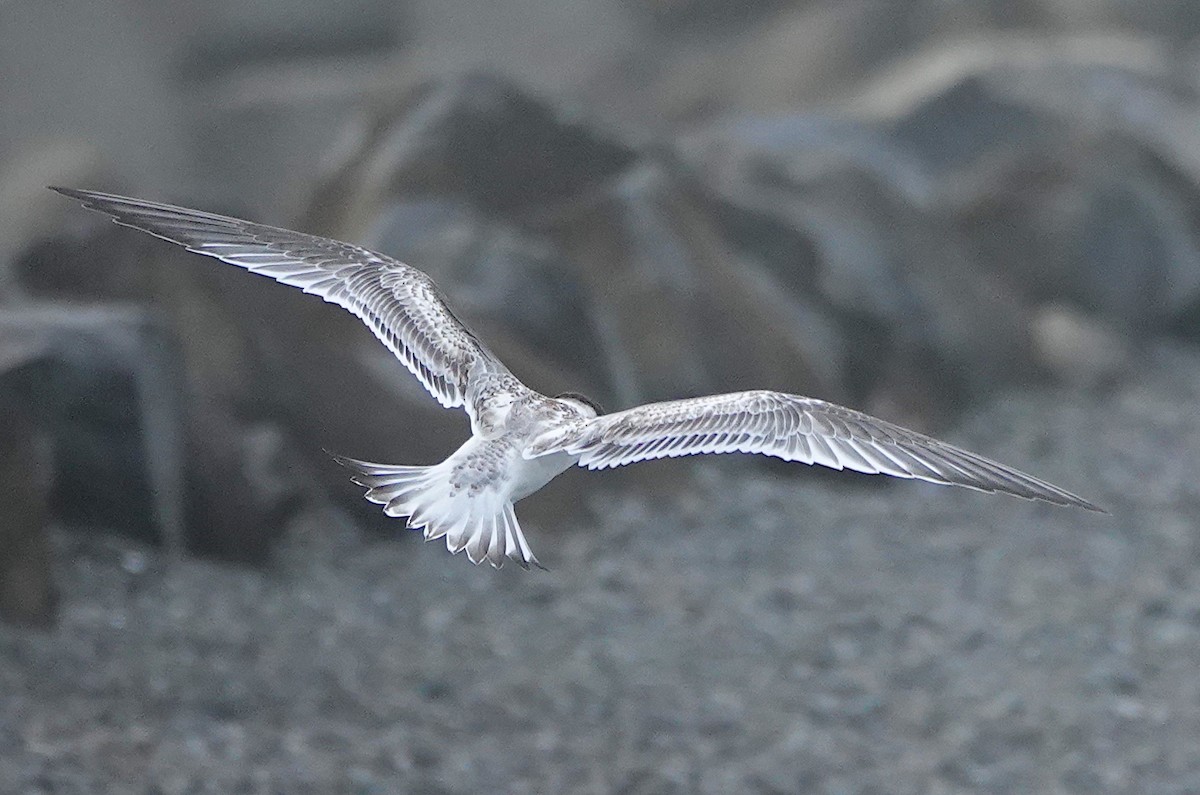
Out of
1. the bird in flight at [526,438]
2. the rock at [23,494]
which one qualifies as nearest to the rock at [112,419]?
the rock at [23,494]

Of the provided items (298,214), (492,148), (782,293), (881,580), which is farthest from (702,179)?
(881,580)

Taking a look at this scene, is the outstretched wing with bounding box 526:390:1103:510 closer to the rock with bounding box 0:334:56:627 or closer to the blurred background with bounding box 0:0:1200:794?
the blurred background with bounding box 0:0:1200:794

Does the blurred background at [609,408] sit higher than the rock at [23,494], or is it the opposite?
the blurred background at [609,408]

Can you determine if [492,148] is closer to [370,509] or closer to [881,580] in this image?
[370,509]

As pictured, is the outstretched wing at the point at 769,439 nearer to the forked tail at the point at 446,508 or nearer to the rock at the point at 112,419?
the forked tail at the point at 446,508

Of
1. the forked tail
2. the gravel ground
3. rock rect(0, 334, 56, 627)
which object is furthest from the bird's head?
rock rect(0, 334, 56, 627)

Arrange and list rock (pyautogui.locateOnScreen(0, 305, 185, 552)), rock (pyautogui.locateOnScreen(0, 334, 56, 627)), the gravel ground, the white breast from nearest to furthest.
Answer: the white breast < the gravel ground < rock (pyautogui.locateOnScreen(0, 334, 56, 627)) < rock (pyautogui.locateOnScreen(0, 305, 185, 552))

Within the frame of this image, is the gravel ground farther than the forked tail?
Yes
